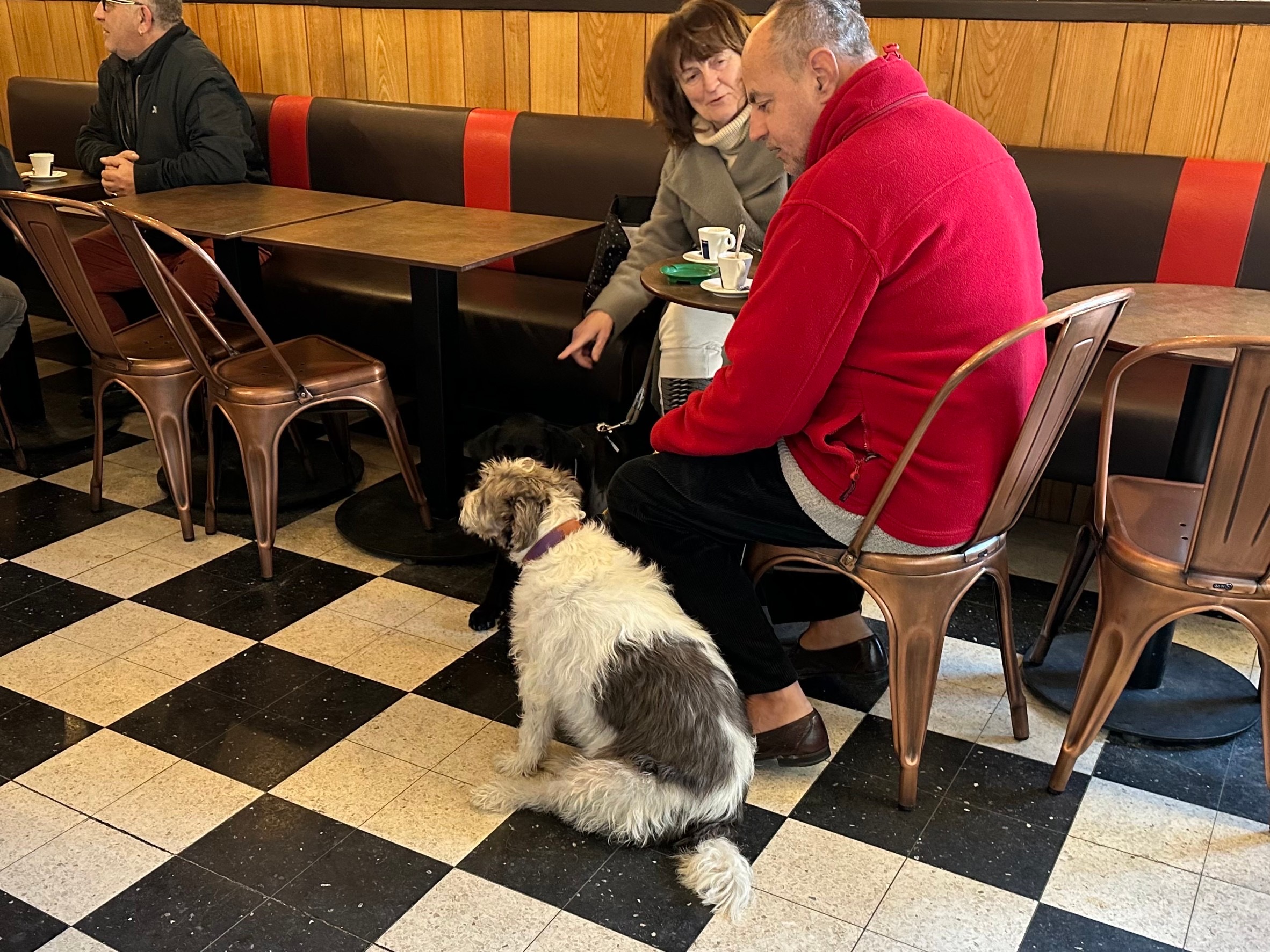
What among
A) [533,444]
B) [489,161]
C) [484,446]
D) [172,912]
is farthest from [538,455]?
[489,161]

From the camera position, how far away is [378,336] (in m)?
3.38

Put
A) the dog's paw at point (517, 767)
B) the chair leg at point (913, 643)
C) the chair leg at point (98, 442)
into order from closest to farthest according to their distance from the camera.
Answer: the chair leg at point (913, 643) < the dog's paw at point (517, 767) < the chair leg at point (98, 442)

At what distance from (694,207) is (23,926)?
1.93 meters

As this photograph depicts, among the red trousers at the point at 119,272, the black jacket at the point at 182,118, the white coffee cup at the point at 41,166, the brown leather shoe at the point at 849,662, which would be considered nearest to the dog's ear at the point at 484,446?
the brown leather shoe at the point at 849,662

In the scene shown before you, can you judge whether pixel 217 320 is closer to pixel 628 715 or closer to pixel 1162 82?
pixel 628 715

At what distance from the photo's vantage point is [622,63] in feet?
11.7

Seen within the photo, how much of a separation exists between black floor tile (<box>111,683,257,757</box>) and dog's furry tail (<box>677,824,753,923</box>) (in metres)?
0.98

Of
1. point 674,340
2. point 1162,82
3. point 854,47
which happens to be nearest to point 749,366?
point 854,47

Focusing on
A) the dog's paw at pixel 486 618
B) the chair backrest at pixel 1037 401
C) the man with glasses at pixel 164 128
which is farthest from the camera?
the man with glasses at pixel 164 128

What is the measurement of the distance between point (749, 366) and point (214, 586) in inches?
61.5

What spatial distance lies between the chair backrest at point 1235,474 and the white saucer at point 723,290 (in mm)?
711

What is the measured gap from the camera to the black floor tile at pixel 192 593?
2531 mm

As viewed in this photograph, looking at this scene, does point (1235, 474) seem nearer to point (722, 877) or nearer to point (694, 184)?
point (722, 877)

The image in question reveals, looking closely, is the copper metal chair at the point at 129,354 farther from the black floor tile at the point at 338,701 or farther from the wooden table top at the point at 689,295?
the wooden table top at the point at 689,295
